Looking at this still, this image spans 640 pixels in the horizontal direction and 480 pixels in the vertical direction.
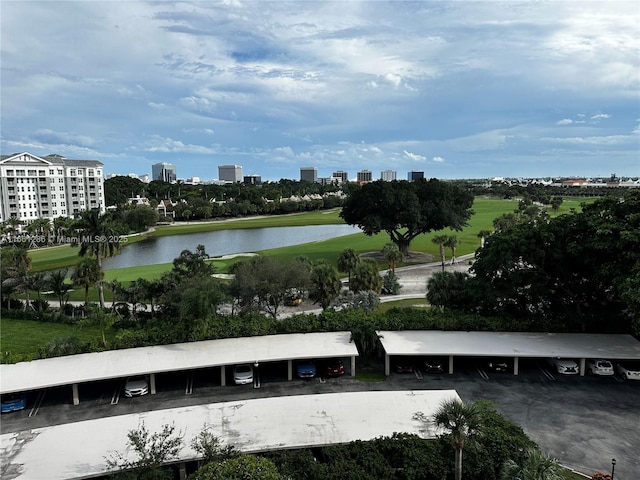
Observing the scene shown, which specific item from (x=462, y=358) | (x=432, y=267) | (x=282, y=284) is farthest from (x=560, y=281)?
(x=432, y=267)

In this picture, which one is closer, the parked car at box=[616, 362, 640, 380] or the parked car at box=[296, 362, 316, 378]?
the parked car at box=[616, 362, 640, 380]

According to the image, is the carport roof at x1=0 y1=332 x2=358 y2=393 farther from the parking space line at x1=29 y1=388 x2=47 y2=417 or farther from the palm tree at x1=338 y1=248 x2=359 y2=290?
the palm tree at x1=338 y1=248 x2=359 y2=290

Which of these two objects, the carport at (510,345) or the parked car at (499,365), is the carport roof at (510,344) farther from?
the parked car at (499,365)

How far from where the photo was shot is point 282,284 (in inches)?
1240

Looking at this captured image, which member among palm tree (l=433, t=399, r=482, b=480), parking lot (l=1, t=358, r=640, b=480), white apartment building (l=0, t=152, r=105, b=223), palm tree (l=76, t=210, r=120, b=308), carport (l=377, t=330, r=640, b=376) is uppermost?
white apartment building (l=0, t=152, r=105, b=223)

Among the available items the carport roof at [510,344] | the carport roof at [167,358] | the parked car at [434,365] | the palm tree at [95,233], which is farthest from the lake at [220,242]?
the parked car at [434,365]

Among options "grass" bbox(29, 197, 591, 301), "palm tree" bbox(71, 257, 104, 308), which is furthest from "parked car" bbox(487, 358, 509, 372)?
"palm tree" bbox(71, 257, 104, 308)

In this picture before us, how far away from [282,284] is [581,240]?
1839cm

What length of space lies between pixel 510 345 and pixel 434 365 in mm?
4153

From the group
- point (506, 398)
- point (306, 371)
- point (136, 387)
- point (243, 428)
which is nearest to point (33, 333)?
point (136, 387)

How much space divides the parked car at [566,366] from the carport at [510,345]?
1.06 feet

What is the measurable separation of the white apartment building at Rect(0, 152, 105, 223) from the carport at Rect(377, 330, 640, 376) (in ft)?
273

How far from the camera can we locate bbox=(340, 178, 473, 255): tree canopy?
56781 millimetres

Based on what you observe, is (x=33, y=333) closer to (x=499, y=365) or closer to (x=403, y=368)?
(x=403, y=368)
